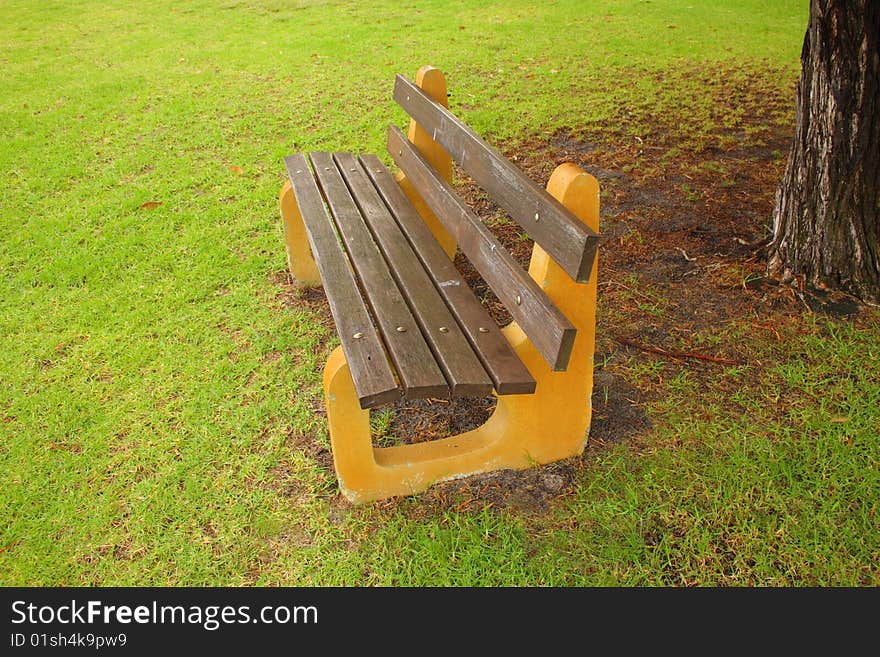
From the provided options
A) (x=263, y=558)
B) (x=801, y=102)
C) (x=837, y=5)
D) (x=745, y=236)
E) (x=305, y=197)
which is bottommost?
(x=263, y=558)

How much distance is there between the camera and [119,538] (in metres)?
2.48

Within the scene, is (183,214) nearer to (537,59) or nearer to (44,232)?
(44,232)

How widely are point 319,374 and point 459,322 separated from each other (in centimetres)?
101

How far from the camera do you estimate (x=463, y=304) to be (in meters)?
2.55

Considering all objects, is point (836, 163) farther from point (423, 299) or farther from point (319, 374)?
point (319, 374)

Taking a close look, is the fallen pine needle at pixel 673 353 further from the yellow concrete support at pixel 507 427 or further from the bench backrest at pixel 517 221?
the bench backrest at pixel 517 221

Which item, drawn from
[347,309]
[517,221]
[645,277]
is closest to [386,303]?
[347,309]

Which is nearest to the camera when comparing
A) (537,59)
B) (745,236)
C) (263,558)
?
(263,558)

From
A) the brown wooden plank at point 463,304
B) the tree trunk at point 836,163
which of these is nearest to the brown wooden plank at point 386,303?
the brown wooden plank at point 463,304

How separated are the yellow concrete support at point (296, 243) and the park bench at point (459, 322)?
358mm

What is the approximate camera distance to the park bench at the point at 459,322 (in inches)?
84.6

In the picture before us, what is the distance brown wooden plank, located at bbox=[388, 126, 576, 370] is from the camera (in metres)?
2.08

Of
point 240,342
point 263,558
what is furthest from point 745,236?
point 263,558

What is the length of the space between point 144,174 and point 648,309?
3.77 metres
